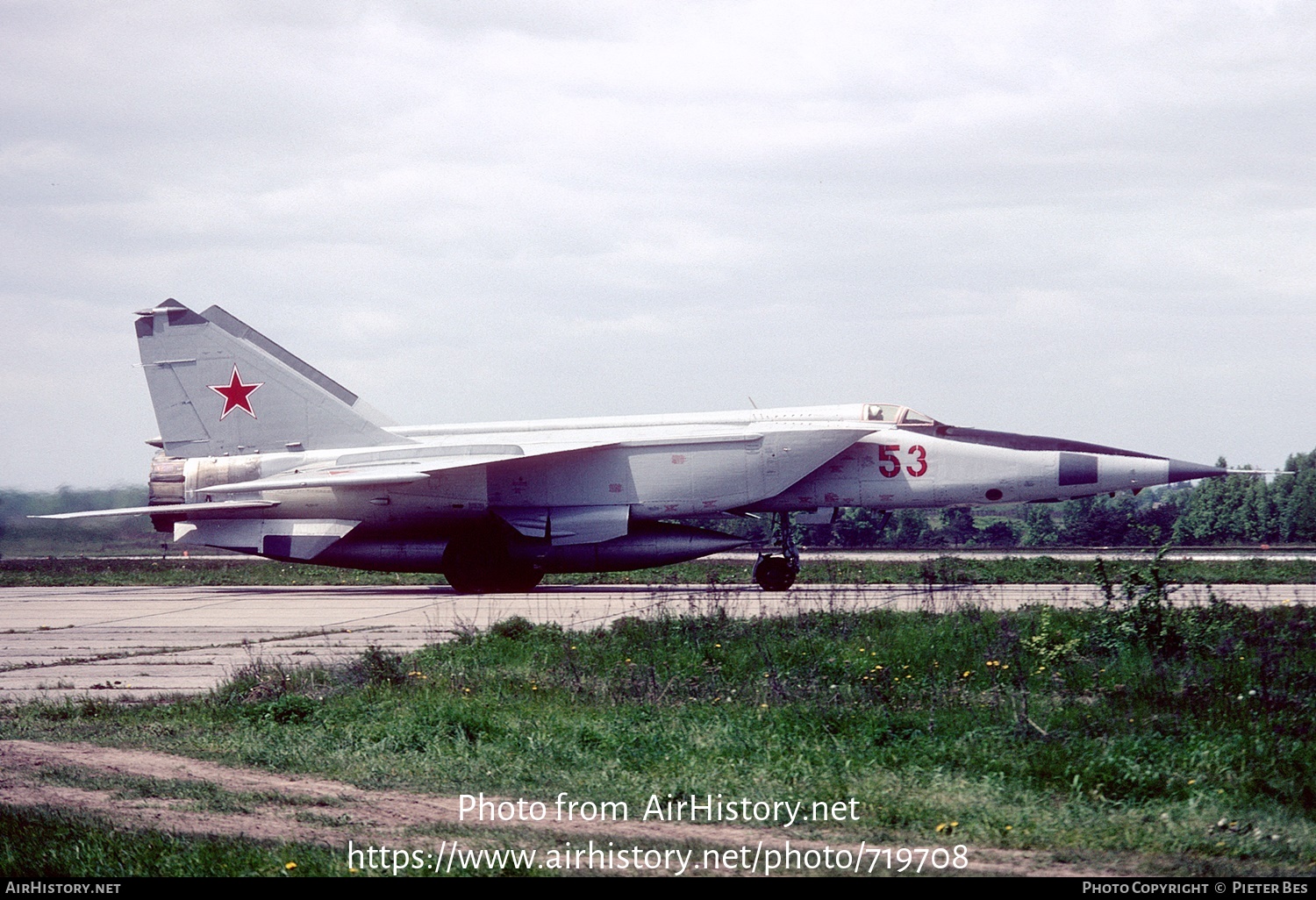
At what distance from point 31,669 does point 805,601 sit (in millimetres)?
10275

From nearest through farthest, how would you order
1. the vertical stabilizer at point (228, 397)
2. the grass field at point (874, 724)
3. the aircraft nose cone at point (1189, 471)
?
1. the grass field at point (874, 724)
2. the aircraft nose cone at point (1189, 471)
3. the vertical stabilizer at point (228, 397)

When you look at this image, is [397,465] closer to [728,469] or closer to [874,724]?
[728,469]

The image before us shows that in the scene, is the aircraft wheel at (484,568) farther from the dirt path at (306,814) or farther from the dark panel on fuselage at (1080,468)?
the dirt path at (306,814)

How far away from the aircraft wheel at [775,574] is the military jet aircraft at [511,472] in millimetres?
34

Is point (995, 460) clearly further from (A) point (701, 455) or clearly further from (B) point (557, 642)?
(B) point (557, 642)

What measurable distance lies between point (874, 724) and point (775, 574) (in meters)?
12.5

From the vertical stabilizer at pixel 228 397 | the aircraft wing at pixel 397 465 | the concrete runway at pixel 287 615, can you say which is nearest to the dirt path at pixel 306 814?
the concrete runway at pixel 287 615

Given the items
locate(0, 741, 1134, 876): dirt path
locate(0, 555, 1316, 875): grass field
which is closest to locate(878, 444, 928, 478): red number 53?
locate(0, 555, 1316, 875): grass field

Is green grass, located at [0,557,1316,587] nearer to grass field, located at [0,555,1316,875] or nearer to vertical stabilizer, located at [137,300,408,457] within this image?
vertical stabilizer, located at [137,300,408,457]

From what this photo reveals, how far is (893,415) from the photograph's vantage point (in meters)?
20.5

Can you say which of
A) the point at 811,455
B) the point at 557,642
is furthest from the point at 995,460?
the point at 557,642

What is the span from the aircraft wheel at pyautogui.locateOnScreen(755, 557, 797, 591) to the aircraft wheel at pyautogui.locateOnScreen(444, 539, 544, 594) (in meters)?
4.52

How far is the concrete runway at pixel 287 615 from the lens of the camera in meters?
12.0
